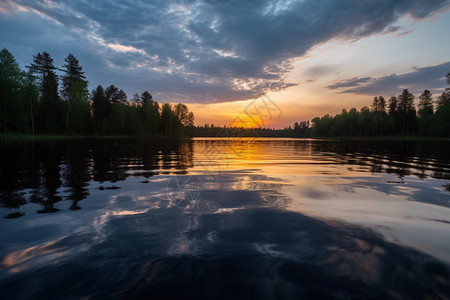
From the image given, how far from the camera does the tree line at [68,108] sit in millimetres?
43250

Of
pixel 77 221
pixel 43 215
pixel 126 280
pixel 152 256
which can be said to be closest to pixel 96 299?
pixel 126 280

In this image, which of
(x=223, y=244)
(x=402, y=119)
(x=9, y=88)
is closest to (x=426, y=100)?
(x=402, y=119)

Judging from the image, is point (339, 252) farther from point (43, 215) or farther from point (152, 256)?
point (43, 215)

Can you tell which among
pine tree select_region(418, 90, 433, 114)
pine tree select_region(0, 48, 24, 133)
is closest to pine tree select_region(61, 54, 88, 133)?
pine tree select_region(0, 48, 24, 133)

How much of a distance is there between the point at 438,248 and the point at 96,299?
18.4ft

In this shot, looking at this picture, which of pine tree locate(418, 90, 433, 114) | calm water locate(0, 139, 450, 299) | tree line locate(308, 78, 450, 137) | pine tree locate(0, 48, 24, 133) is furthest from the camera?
pine tree locate(418, 90, 433, 114)

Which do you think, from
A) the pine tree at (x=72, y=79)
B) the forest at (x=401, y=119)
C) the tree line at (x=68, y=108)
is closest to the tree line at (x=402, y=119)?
the forest at (x=401, y=119)

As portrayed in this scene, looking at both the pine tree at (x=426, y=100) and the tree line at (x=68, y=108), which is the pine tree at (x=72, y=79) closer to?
the tree line at (x=68, y=108)

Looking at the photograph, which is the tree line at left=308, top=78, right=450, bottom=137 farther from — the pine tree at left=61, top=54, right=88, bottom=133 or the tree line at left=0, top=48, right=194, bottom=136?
the pine tree at left=61, top=54, right=88, bottom=133

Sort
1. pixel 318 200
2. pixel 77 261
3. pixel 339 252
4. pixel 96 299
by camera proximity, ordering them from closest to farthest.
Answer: pixel 96 299 → pixel 77 261 → pixel 339 252 → pixel 318 200

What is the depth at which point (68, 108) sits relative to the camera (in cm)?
6681

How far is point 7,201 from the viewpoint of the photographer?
6.13m

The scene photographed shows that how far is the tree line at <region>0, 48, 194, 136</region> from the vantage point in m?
43.2

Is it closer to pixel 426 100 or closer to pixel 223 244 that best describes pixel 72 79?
pixel 223 244
